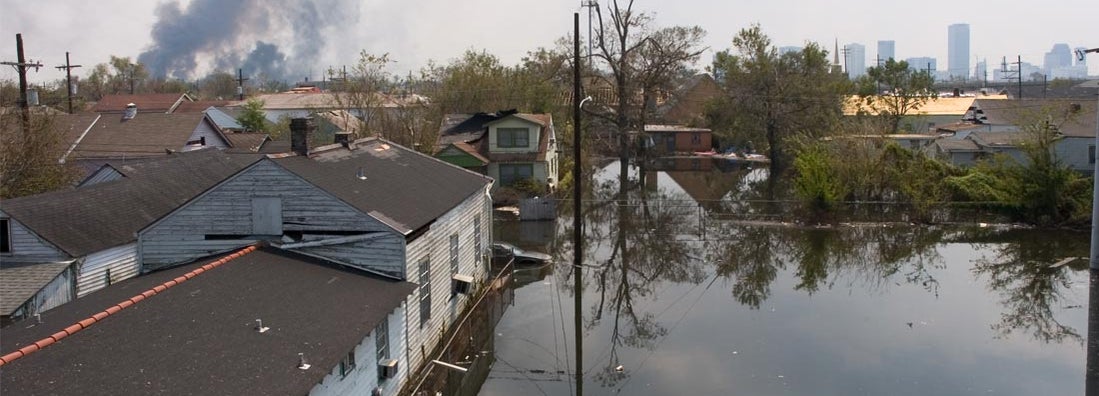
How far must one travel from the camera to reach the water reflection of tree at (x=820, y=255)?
22.5 meters

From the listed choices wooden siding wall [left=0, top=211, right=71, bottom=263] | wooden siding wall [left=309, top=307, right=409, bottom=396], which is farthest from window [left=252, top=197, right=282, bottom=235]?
wooden siding wall [left=0, top=211, right=71, bottom=263]

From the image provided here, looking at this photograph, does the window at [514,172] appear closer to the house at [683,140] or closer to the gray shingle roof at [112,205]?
the gray shingle roof at [112,205]

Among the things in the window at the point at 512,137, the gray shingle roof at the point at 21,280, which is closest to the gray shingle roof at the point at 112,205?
the gray shingle roof at the point at 21,280

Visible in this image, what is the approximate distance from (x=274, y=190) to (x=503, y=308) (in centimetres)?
675

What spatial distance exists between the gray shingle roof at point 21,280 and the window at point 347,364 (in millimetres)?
7222

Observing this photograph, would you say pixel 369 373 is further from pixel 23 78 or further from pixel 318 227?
pixel 23 78

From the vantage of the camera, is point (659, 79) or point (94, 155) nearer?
point (94, 155)

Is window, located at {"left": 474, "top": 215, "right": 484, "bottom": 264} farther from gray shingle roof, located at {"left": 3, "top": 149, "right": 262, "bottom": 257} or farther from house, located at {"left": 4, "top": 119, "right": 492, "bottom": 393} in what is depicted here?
gray shingle roof, located at {"left": 3, "top": 149, "right": 262, "bottom": 257}

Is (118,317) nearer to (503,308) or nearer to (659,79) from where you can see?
(503,308)

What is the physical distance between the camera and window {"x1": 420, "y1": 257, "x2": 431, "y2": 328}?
50.9 feet

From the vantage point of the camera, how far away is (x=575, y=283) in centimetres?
2256

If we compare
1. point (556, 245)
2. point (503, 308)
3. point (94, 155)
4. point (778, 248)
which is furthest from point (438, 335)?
point (94, 155)

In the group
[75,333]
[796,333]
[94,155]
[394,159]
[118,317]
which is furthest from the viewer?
[94,155]

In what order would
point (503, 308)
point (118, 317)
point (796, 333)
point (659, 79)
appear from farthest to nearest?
point (659, 79), point (503, 308), point (796, 333), point (118, 317)
